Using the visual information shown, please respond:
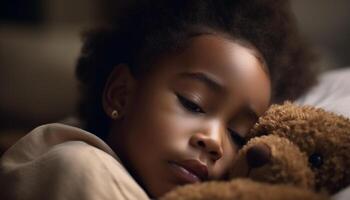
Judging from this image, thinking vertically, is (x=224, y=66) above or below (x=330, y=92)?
below

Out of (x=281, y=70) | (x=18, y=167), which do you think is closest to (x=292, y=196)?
(x=18, y=167)

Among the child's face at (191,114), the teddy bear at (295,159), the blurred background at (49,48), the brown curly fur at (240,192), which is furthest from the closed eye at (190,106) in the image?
the blurred background at (49,48)

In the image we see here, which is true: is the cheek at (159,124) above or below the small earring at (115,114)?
above

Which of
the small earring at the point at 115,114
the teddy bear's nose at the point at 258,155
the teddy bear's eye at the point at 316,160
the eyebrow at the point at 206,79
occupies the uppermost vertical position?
the eyebrow at the point at 206,79

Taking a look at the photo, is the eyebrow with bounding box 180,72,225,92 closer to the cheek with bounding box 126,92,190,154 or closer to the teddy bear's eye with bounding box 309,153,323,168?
the cheek with bounding box 126,92,190,154

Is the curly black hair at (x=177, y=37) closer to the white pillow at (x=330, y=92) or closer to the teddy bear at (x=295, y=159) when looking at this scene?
the white pillow at (x=330, y=92)

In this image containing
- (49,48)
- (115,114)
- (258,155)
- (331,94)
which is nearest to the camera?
(258,155)

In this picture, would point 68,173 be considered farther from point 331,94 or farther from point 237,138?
point 331,94

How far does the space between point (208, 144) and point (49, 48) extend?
5.48ft

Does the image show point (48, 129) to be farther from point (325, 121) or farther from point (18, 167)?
point (325, 121)

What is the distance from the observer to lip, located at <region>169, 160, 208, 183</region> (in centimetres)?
89

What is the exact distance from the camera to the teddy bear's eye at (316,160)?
807 mm

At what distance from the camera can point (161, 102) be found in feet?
3.15

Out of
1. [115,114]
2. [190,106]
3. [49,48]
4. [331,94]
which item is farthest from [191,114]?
[49,48]
